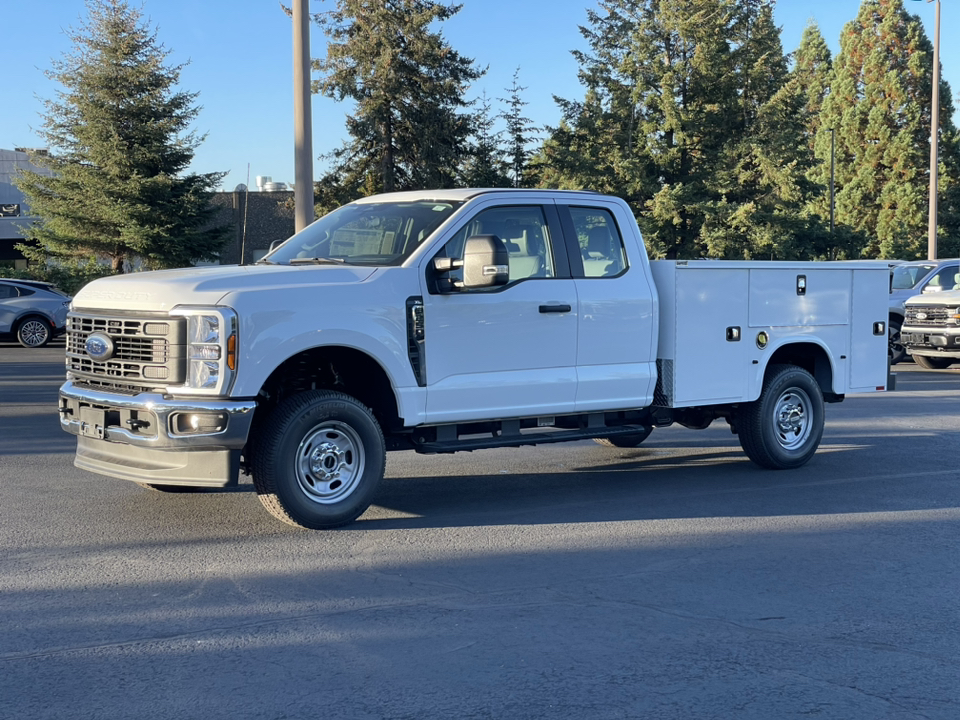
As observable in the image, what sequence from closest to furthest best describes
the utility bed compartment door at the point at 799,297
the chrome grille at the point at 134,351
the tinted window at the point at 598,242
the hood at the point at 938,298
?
the chrome grille at the point at 134,351
the tinted window at the point at 598,242
the utility bed compartment door at the point at 799,297
the hood at the point at 938,298

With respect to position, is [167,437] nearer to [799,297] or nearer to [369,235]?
[369,235]

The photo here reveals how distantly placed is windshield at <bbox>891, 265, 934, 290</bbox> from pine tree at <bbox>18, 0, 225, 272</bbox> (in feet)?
66.3

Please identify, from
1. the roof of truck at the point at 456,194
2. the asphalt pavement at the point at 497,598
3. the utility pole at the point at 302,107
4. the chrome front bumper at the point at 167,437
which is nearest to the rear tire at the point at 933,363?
the asphalt pavement at the point at 497,598

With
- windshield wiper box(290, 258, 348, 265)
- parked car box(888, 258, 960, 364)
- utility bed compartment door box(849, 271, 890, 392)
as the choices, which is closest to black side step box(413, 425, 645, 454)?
windshield wiper box(290, 258, 348, 265)

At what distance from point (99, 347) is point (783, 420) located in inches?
222

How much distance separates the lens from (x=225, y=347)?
654 centimetres

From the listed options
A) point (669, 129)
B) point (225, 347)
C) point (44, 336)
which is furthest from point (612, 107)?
point (225, 347)

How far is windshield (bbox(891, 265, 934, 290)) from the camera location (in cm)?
2028

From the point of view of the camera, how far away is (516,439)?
795 cm

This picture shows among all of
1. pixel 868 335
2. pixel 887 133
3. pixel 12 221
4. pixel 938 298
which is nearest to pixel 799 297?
pixel 868 335

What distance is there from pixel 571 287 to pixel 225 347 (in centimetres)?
270

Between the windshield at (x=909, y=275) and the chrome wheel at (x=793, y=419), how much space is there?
11.6 meters

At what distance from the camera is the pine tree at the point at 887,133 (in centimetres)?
5253

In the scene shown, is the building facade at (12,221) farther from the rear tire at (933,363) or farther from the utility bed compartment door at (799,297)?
the utility bed compartment door at (799,297)
